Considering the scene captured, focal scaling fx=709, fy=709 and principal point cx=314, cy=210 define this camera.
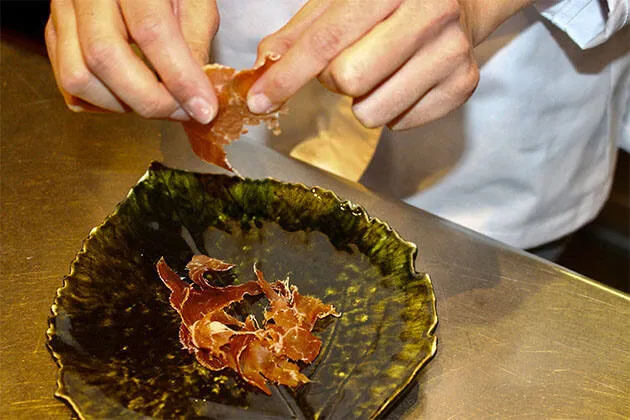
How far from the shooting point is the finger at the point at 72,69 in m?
0.92

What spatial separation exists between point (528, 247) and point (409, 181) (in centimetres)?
30

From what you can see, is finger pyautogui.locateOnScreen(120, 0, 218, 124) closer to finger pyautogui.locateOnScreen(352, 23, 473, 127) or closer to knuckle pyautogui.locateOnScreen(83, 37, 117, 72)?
knuckle pyautogui.locateOnScreen(83, 37, 117, 72)

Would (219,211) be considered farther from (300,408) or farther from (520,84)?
(520,84)

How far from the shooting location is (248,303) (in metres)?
1.03

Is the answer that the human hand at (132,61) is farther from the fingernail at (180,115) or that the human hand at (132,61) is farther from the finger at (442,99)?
the finger at (442,99)

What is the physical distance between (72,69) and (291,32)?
0.29 m

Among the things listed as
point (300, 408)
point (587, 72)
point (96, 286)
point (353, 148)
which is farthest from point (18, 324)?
point (587, 72)

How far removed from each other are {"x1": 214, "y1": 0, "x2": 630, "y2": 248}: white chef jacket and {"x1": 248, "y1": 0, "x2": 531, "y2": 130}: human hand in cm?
36

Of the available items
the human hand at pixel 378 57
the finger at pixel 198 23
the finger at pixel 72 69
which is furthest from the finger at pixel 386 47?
the finger at pixel 72 69

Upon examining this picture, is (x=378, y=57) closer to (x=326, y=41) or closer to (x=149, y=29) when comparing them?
(x=326, y=41)

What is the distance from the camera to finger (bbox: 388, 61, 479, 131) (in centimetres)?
93

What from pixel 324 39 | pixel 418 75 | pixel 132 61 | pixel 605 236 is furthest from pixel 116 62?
pixel 605 236

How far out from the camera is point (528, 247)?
1513mm

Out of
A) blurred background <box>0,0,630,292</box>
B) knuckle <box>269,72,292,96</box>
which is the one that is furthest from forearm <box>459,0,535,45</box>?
blurred background <box>0,0,630,292</box>
